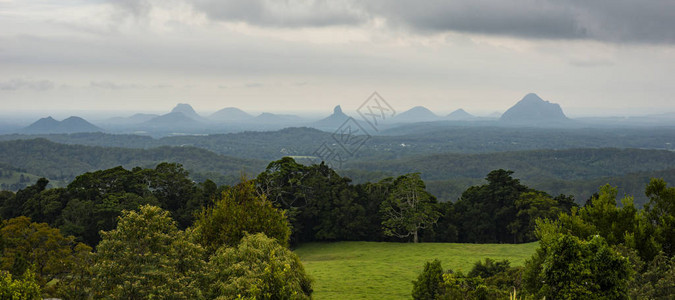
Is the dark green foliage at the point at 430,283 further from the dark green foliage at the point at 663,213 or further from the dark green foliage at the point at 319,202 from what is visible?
the dark green foliage at the point at 319,202

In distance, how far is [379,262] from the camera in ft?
93.9

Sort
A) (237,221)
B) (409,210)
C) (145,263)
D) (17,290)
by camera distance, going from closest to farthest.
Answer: (17,290) < (145,263) < (237,221) < (409,210)

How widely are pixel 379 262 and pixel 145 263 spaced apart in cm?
1949

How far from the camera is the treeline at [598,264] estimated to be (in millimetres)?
10133

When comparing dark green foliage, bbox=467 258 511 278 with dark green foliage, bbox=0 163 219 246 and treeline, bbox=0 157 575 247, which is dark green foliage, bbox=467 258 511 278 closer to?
treeline, bbox=0 157 575 247

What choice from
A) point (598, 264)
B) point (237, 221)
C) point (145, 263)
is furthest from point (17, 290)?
point (598, 264)

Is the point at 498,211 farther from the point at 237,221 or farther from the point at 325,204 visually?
the point at 237,221

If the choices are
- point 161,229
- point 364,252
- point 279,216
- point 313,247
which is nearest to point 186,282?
point 161,229

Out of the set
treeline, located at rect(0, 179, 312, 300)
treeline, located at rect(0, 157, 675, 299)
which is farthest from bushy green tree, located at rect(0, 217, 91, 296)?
treeline, located at rect(0, 179, 312, 300)

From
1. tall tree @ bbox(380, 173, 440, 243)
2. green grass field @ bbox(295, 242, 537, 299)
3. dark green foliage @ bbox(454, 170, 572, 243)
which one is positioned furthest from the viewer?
dark green foliage @ bbox(454, 170, 572, 243)

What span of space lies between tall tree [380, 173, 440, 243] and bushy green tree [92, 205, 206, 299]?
2756 centimetres

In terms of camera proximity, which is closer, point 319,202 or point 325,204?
point 325,204

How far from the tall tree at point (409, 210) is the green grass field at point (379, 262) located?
2.74 m

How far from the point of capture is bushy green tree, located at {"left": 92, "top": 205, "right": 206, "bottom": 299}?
11.3 m
